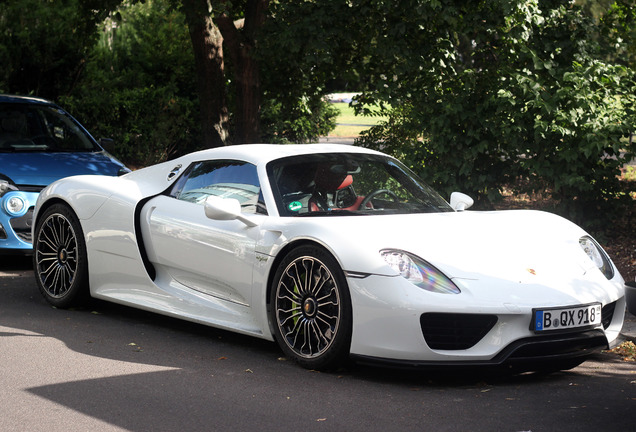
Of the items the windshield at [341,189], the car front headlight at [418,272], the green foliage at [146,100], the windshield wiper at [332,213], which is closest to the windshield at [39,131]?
the windshield at [341,189]

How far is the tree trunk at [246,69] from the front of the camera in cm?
1311

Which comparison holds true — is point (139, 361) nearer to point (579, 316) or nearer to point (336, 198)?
point (336, 198)

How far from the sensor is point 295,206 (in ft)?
21.1

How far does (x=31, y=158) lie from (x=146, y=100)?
323 inches

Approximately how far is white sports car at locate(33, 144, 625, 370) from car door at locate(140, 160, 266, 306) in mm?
11

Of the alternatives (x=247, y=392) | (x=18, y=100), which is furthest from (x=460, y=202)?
(x=18, y=100)

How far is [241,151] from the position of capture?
692cm

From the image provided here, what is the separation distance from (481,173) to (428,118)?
858 millimetres

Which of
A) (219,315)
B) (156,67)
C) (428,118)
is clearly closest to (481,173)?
(428,118)

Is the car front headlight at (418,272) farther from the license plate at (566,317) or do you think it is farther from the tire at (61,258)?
the tire at (61,258)

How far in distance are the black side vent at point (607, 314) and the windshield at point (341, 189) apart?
4.90 feet

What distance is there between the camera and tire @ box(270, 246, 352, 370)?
5582 mm

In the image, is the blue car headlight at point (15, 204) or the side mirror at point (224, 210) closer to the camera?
the side mirror at point (224, 210)

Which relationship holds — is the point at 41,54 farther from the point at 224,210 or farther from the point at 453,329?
the point at 453,329
